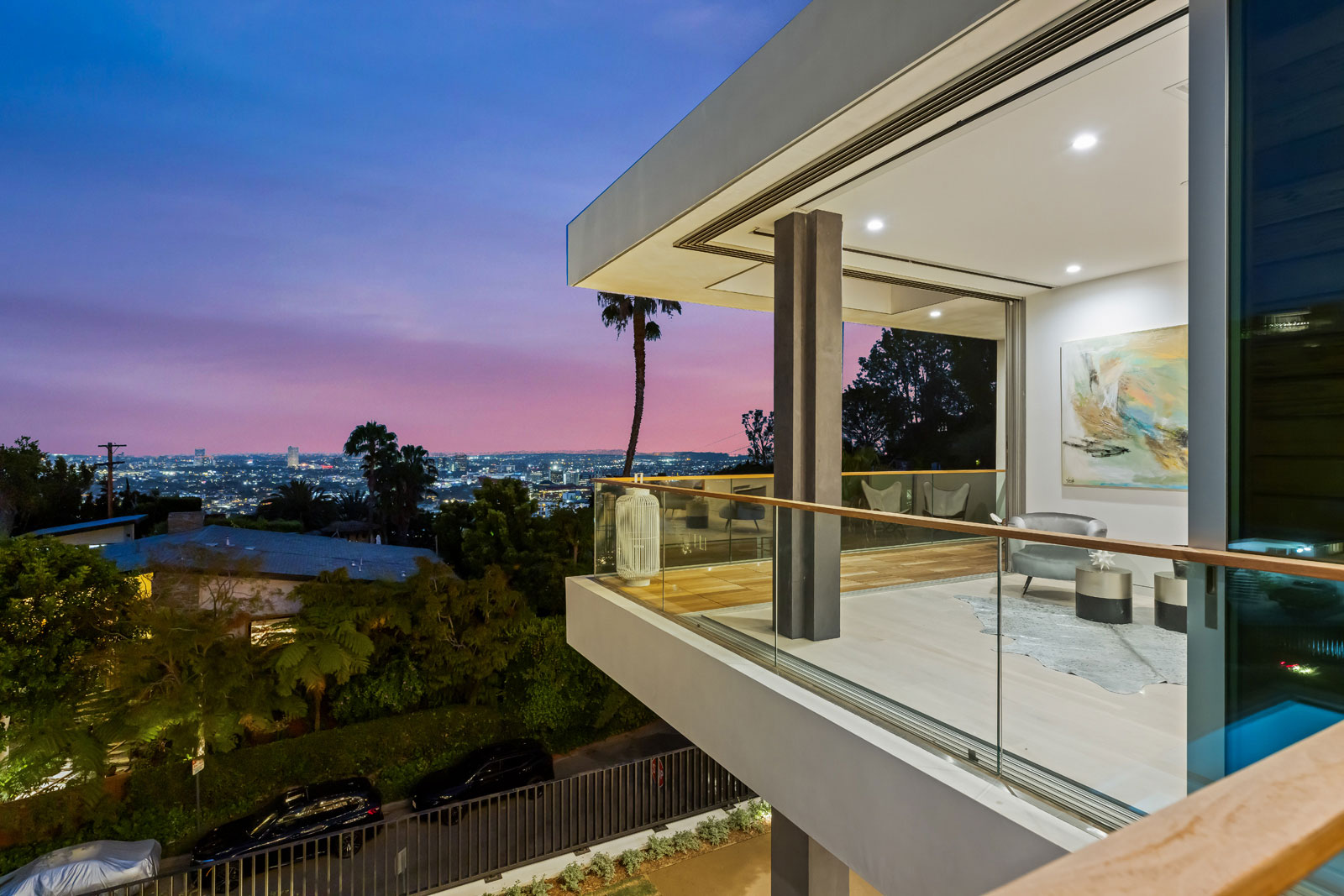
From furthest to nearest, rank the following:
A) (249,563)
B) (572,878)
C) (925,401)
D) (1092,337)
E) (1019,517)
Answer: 1. (925,401)
2. (249,563)
3. (572,878)
4. (1092,337)
5. (1019,517)

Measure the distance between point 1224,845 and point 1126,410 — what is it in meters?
7.04

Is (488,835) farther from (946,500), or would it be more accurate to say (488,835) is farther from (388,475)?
(388,475)

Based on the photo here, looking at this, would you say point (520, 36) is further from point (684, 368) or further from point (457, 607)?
point (457, 607)

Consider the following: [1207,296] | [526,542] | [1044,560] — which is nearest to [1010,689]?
[1044,560]

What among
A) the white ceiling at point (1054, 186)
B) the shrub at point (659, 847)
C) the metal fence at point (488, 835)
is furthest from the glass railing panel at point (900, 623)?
the shrub at point (659, 847)

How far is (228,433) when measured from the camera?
1121 inches

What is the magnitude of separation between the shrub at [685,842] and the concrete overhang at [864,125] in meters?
8.35

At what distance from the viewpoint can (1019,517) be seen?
19.7 ft

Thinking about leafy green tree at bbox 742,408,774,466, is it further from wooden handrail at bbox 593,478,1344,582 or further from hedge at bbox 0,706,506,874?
wooden handrail at bbox 593,478,1344,582

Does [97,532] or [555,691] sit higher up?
[97,532]

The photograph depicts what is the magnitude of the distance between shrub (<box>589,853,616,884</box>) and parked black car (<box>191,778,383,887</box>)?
3236mm

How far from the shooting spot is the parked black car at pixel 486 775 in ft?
35.5

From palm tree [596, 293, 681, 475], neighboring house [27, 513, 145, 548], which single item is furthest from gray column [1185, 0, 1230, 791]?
neighboring house [27, 513, 145, 548]

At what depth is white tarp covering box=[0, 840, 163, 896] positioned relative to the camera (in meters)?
7.55
